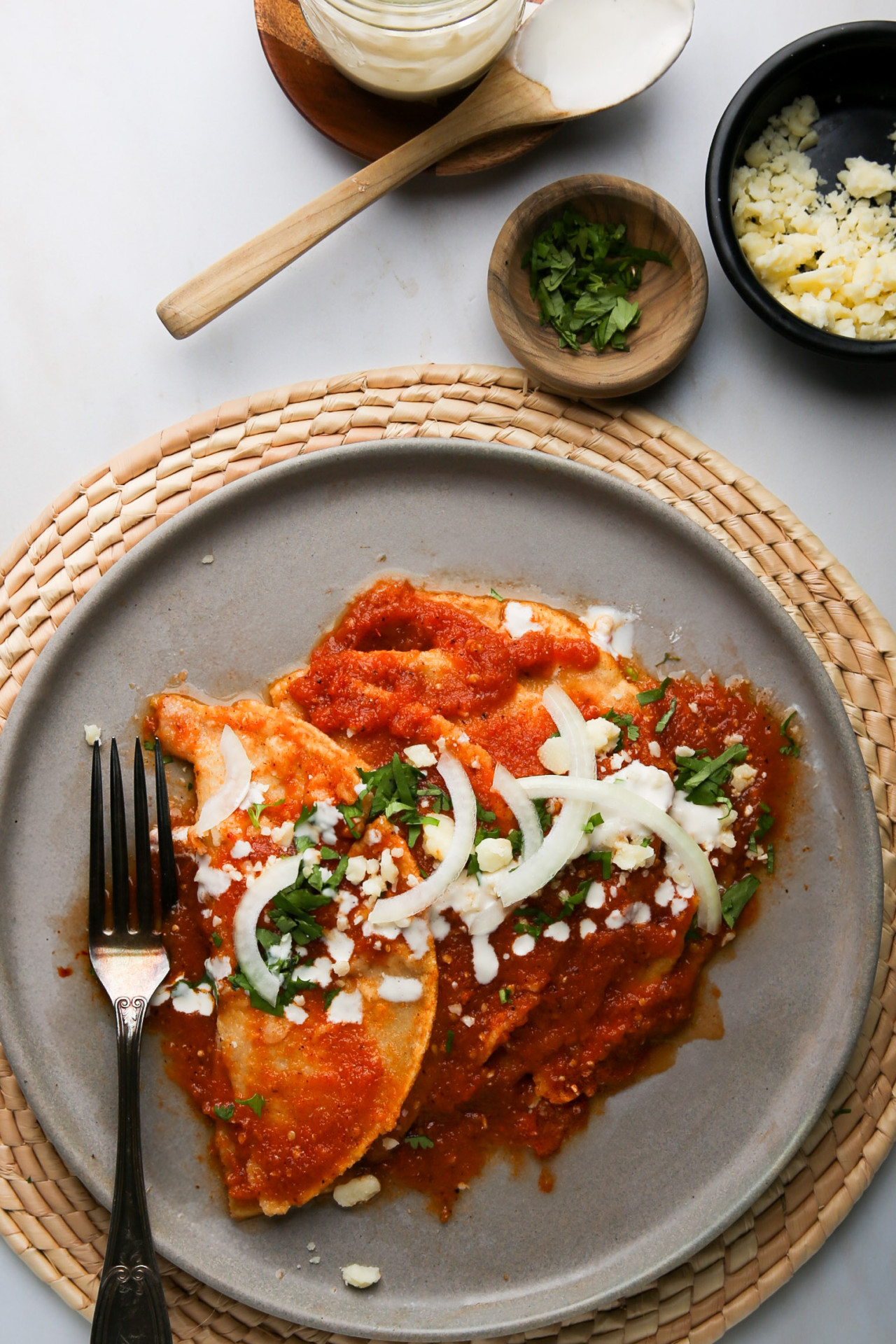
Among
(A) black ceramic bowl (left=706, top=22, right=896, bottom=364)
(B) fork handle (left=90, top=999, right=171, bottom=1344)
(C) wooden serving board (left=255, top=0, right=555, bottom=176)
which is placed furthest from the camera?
(C) wooden serving board (left=255, top=0, right=555, bottom=176)

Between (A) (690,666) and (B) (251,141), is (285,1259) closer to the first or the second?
(A) (690,666)

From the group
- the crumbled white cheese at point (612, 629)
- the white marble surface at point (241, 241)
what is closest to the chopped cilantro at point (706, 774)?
the crumbled white cheese at point (612, 629)

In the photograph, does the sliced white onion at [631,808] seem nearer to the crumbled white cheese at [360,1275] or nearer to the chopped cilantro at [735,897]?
the chopped cilantro at [735,897]

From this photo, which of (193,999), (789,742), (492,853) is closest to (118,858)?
(193,999)

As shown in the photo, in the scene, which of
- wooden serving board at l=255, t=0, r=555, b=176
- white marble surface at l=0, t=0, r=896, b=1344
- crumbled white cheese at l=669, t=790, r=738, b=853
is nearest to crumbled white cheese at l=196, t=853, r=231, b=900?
crumbled white cheese at l=669, t=790, r=738, b=853

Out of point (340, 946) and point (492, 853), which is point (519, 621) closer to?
point (492, 853)

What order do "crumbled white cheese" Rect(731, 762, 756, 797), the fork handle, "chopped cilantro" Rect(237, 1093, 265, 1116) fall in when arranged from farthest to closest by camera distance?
"crumbled white cheese" Rect(731, 762, 756, 797), "chopped cilantro" Rect(237, 1093, 265, 1116), the fork handle

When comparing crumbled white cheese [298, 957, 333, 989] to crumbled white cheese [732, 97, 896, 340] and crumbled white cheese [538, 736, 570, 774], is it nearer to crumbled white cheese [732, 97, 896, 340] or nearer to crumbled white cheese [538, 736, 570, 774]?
crumbled white cheese [538, 736, 570, 774]

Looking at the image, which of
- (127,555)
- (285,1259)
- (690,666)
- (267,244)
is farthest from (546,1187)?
(267,244)
